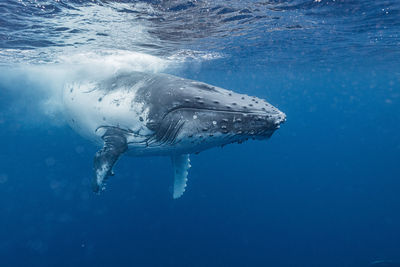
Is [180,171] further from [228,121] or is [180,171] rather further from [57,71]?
[57,71]

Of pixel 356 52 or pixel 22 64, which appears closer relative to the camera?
pixel 22 64

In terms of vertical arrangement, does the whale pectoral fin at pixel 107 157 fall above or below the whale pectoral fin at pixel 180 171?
above

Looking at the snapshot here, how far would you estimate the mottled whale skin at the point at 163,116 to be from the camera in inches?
153

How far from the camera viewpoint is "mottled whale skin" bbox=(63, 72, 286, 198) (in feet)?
12.7

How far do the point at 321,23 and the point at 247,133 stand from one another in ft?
43.0

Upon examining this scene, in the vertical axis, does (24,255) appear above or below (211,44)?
below

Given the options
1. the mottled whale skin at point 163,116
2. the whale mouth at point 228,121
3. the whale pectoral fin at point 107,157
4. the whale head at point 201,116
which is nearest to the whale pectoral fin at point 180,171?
the mottled whale skin at point 163,116

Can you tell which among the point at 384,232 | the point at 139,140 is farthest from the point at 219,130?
the point at 384,232

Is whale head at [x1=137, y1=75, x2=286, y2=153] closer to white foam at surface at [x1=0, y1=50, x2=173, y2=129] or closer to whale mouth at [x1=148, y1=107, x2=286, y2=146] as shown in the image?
whale mouth at [x1=148, y1=107, x2=286, y2=146]

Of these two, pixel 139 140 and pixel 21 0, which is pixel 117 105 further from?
pixel 21 0

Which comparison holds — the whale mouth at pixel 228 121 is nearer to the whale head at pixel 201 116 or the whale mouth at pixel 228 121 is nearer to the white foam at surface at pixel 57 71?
the whale head at pixel 201 116

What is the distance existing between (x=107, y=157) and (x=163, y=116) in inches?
60.2

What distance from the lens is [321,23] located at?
1398cm

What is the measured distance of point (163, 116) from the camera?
453 centimetres
